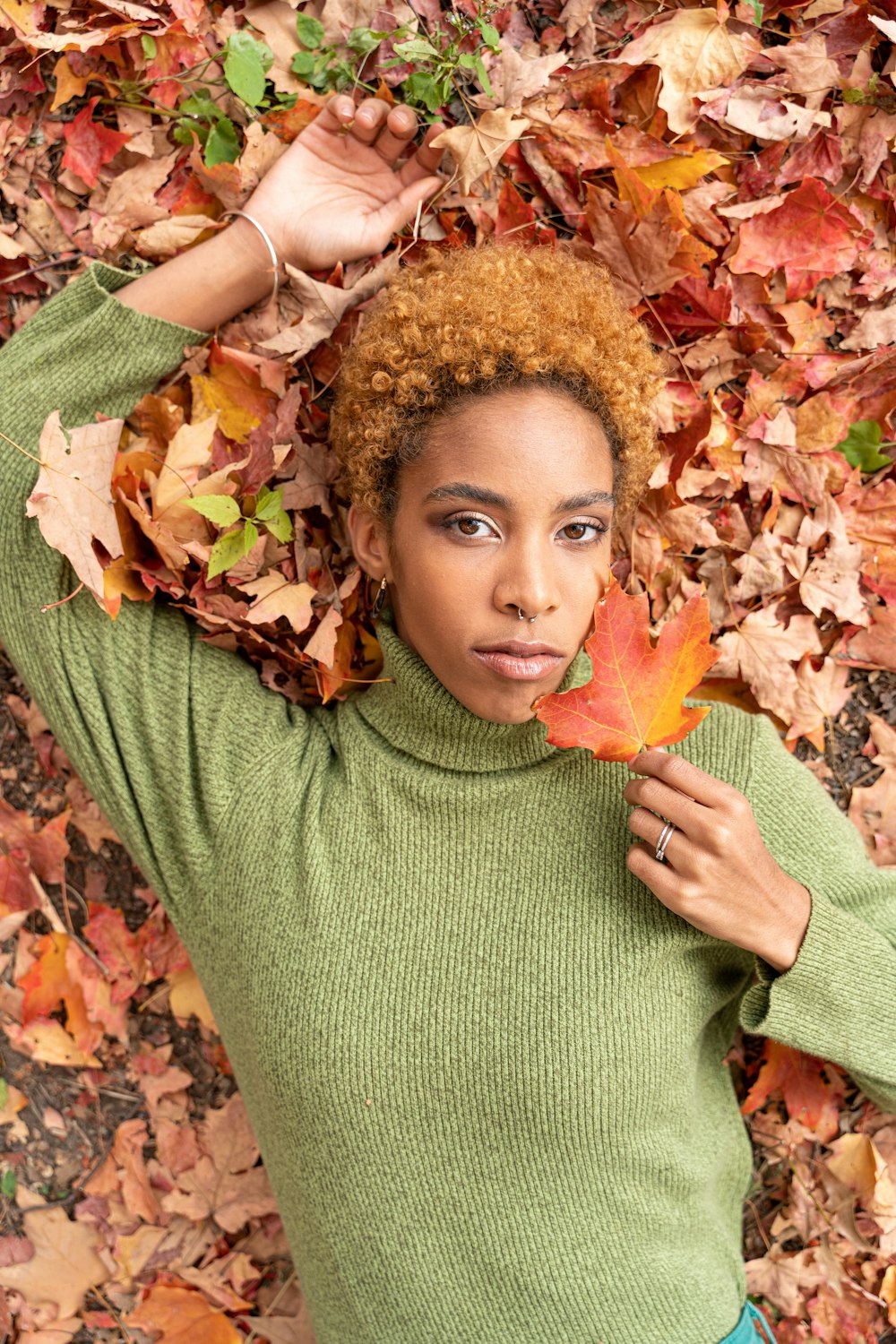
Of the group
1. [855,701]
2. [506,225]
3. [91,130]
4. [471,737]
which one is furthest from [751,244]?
[91,130]

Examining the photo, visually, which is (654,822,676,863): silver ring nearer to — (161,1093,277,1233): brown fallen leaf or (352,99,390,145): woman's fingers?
(161,1093,277,1233): brown fallen leaf

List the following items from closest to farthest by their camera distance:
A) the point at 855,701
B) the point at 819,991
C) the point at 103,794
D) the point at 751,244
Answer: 1. the point at 819,991
2. the point at 103,794
3. the point at 751,244
4. the point at 855,701

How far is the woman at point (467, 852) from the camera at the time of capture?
225cm

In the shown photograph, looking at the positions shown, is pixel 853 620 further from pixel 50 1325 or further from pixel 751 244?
pixel 50 1325

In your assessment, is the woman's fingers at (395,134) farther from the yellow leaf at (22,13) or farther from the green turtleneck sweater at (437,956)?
the yellow leaf at (22,13)

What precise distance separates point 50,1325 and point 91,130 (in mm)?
3692

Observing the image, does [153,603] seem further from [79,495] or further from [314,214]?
[314,214]

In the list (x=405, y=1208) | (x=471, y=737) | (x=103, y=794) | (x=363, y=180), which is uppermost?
(x=363, y=180)

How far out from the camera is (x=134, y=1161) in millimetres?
3305

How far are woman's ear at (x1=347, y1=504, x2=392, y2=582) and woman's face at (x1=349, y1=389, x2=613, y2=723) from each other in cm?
19

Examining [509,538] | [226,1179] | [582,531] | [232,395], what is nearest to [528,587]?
[509,538]

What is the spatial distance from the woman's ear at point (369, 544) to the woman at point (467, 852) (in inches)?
0.4

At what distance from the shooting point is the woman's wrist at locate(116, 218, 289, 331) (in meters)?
2.66

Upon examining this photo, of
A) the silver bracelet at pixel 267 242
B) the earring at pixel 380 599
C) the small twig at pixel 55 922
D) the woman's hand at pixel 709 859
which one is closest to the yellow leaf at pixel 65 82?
the silver bracelet at pixel 267 242
